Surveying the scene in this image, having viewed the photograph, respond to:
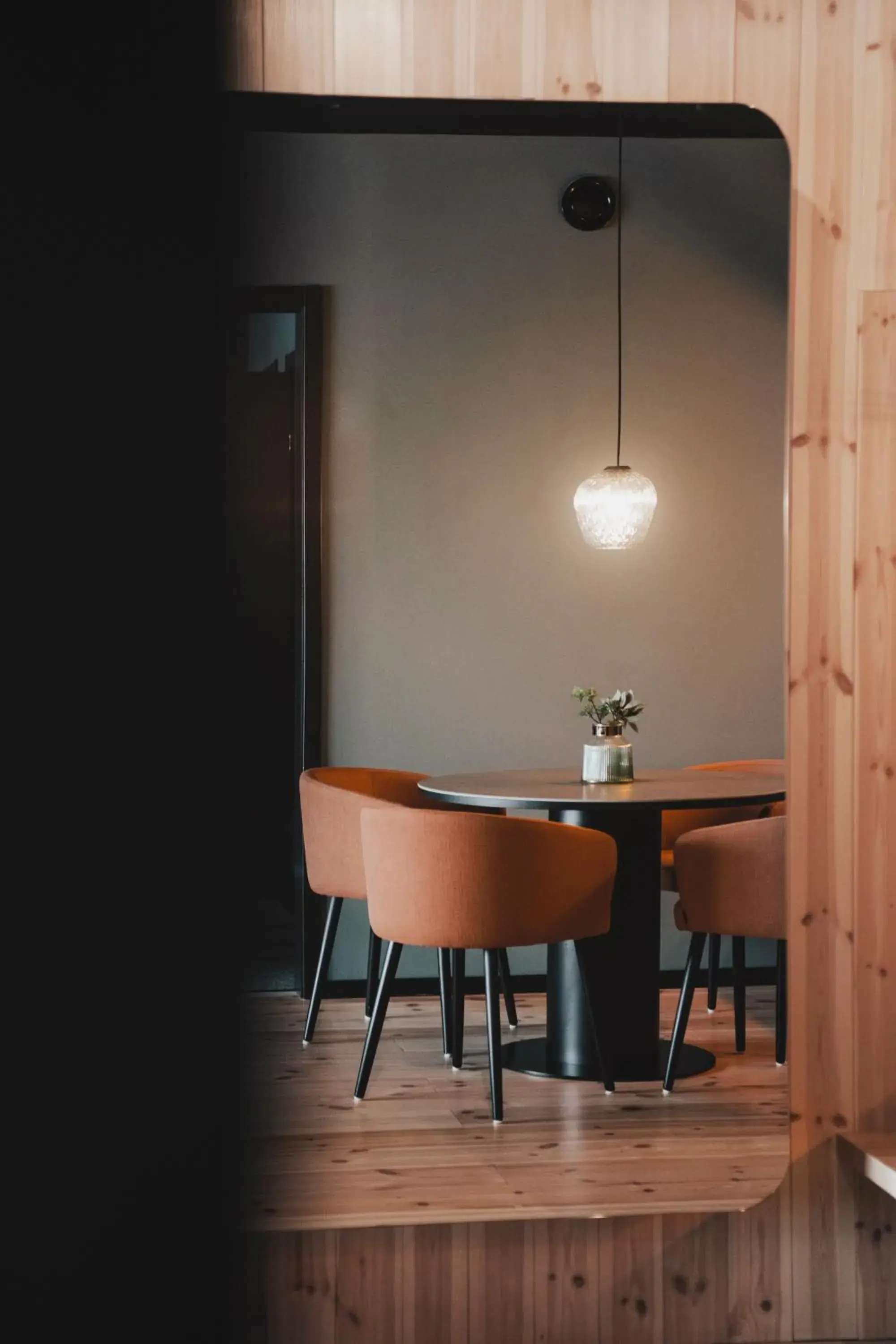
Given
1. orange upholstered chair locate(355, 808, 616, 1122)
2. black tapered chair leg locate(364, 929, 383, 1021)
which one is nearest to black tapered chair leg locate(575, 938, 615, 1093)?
orange upholstered chair locate(355, 808, 616, 1122)

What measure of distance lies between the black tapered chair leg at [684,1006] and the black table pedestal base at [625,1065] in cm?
1

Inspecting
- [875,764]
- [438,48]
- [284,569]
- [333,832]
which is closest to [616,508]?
[284,569]

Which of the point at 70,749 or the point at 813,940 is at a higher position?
the point at 70,749

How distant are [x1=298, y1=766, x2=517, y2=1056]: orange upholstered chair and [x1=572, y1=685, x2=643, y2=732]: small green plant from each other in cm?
50

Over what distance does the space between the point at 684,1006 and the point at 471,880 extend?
0.55m

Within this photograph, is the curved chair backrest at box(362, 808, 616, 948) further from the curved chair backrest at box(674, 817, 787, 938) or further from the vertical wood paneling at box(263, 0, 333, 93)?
the vertical wood paneling at box(263, 0, 333, 93)

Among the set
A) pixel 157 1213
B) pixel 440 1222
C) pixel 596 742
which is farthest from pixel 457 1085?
pixel 157 1213

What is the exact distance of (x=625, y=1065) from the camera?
3045 mm

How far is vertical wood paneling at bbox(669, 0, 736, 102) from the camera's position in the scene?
224cm

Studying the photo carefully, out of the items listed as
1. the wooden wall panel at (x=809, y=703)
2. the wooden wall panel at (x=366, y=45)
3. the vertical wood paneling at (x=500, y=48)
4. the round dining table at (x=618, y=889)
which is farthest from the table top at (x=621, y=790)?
the wooden wall panel at (x=366, y=45)

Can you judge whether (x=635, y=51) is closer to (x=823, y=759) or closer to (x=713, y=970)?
(x=823, y=759)

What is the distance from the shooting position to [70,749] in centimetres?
30

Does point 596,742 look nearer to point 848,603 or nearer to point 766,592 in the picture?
point 766,592

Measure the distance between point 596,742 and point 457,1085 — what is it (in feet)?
3.93
